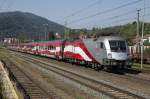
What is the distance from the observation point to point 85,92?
17656 mm

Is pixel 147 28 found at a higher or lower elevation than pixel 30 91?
higher

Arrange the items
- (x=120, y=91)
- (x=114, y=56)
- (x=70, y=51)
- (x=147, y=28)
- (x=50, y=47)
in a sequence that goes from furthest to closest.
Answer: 1. (x=147, y=28)
2. (x=50, y=47)
3. (x=70, y=51)
4. (x=114, y=56)
5. (x=120, y=91)

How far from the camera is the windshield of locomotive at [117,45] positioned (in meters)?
28.6

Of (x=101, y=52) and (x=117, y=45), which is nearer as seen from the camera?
(x=117, y=45)

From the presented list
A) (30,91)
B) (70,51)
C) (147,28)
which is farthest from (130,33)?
(30,91)

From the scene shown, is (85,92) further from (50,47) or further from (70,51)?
(50,47)

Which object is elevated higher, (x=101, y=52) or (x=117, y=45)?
(x=117, y=45)

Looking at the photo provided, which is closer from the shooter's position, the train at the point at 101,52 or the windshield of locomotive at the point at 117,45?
the train at the point at 101,52

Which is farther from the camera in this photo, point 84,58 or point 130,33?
point 130,33

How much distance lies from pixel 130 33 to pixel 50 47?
56.3m

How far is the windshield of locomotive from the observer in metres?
28.6

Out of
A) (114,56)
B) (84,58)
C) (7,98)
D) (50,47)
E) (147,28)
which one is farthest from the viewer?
(147,28)

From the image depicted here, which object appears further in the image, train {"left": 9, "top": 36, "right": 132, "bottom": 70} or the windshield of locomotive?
the windshield of locomotive

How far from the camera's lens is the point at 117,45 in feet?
94.6
